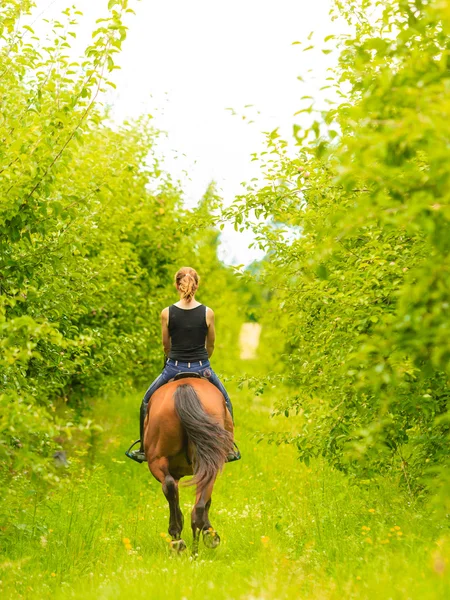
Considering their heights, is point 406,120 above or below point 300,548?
above

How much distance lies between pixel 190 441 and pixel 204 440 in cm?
18

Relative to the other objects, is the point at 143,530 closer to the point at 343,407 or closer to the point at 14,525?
the point at 14,525

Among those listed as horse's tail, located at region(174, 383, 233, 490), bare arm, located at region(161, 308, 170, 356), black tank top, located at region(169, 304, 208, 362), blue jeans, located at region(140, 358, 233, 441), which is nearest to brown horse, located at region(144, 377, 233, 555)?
horse's tail, located at region(174, 383, 233, 490)

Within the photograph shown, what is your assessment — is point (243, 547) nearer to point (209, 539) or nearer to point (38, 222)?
point (209, 539)

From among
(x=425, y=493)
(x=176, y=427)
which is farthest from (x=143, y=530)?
(x=425, y=493)

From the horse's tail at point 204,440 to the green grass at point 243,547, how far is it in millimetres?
699

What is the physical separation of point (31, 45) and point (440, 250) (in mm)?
4998

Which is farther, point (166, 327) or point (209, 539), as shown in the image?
point (166, 327)

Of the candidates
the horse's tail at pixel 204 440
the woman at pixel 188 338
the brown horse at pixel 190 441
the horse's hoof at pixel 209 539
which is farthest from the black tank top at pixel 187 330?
the horse's hoof at pixel 209 539

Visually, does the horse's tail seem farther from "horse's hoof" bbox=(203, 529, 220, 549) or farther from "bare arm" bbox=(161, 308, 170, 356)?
"bare arm" bbox=(161, 308, 170, 356)

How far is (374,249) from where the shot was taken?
7094 mm

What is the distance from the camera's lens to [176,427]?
8047 mm

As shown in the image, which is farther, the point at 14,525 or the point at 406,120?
the point at 14,525

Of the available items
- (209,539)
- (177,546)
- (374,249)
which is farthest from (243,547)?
(374,249)
